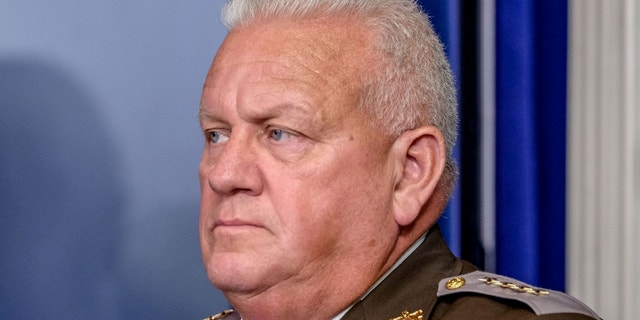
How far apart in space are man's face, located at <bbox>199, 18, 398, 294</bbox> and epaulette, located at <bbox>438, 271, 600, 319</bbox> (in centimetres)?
16

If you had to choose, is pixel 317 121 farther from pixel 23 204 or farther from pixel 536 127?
pixel 23 204

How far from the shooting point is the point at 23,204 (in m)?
3.06

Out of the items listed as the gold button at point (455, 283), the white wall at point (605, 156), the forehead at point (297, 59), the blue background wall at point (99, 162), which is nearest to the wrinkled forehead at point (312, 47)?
the forehead at point (297, 59)

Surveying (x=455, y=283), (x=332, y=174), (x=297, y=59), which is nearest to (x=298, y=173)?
(x=332, y=174)

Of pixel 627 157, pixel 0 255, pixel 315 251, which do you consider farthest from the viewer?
pixel 0 255

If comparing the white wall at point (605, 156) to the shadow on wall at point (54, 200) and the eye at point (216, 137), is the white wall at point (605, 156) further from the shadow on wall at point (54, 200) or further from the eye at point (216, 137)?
the shadow on wall at point (54, 200)

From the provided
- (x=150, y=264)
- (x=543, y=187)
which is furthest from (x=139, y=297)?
(x=543, y=187)

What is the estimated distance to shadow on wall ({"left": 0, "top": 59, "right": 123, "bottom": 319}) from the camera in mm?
3047

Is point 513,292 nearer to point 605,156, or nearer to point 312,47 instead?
point 312,47

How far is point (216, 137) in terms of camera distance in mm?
2148

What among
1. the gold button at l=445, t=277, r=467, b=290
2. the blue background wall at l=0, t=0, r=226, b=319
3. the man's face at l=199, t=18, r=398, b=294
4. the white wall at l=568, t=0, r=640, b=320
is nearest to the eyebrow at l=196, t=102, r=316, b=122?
the man's face at l=199, t=18, r=398, b=294

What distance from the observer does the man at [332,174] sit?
1.97 meters

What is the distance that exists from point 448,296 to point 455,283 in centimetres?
3

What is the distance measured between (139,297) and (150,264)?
0.10 m
